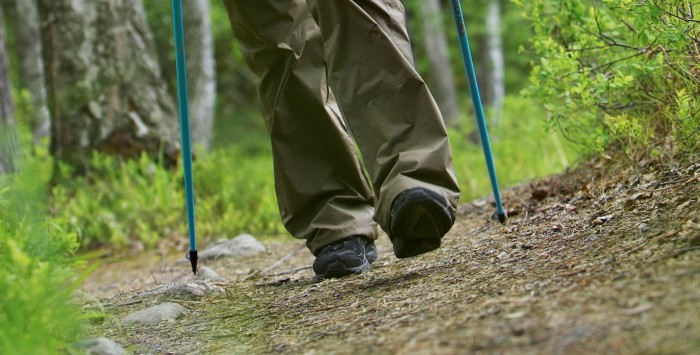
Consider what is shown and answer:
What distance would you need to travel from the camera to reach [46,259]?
2.11 metres

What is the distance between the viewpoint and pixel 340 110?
2.70 meters

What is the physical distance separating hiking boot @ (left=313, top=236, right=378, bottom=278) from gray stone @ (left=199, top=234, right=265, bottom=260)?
138cm

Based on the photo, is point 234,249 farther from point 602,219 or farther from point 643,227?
point 643,227

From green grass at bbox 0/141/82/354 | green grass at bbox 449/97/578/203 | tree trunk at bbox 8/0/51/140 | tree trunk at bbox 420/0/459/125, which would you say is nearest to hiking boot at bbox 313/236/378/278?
green grass at bbox 0/141/82/354

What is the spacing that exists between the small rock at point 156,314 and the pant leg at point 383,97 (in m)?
0.79

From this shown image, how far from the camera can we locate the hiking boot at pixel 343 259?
2814mm

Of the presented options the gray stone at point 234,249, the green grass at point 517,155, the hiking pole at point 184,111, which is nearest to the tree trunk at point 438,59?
the green grass at point 517,155

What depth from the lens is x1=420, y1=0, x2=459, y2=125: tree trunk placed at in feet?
44.2

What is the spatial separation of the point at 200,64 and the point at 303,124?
6.65 metres

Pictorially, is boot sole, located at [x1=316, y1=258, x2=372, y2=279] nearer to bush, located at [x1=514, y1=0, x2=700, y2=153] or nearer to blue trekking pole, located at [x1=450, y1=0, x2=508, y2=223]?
blue trekking pole, located at [x1=450, y1=0, x2=508, y2=223]

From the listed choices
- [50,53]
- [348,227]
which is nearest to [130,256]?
[50,53]

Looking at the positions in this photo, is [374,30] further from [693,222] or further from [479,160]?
[479,160]

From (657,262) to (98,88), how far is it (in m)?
1.26

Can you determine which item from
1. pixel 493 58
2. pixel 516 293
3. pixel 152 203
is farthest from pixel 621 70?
pixel 493 58
